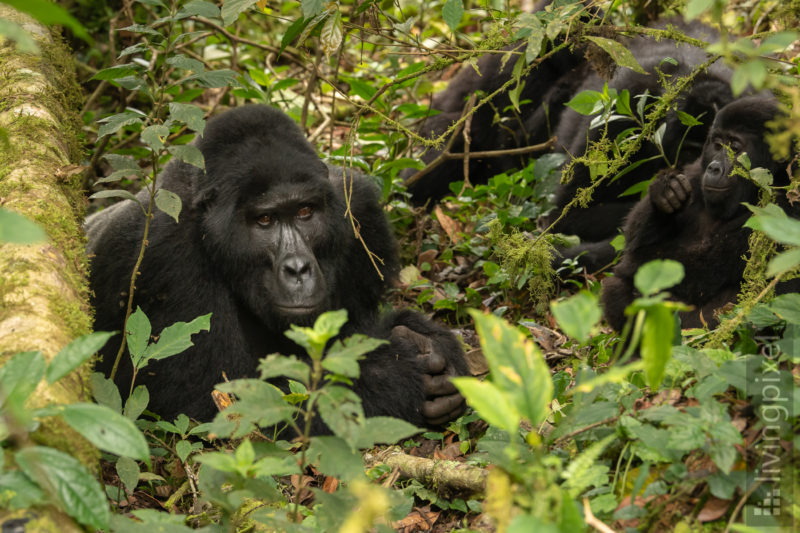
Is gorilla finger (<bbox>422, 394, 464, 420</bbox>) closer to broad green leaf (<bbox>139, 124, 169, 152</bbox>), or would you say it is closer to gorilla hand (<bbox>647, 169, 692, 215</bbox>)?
gorilla hand (<bbox>647, 169, 692, 215</bbox>)

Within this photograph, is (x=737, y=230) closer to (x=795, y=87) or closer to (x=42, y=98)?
(x=795, y=87)

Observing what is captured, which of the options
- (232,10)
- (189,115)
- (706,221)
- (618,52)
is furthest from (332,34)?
(706,221)

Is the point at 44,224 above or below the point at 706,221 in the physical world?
above

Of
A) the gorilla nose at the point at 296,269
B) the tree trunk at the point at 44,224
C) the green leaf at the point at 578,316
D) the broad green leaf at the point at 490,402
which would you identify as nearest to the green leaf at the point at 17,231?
the tree trunk at the point at 44,224

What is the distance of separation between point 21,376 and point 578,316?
1293 millimetres

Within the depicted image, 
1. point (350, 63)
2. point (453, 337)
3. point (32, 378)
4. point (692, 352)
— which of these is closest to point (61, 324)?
point (32, 378)

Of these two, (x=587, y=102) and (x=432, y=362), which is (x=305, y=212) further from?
(x=587, y=102)

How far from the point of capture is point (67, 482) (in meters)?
1.68

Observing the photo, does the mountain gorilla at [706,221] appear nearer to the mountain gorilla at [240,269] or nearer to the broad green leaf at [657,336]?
the mountain gorilla at [240,269]

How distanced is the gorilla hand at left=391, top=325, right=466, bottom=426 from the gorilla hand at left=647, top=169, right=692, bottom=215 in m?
1.47

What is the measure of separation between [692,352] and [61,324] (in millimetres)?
1921

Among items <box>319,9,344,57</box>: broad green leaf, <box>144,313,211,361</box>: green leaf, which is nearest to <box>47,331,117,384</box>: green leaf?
<box>144,313,211,361</box>: green leaf

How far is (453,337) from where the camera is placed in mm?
4293

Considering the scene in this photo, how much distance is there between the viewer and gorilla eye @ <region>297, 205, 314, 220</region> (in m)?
3.94
